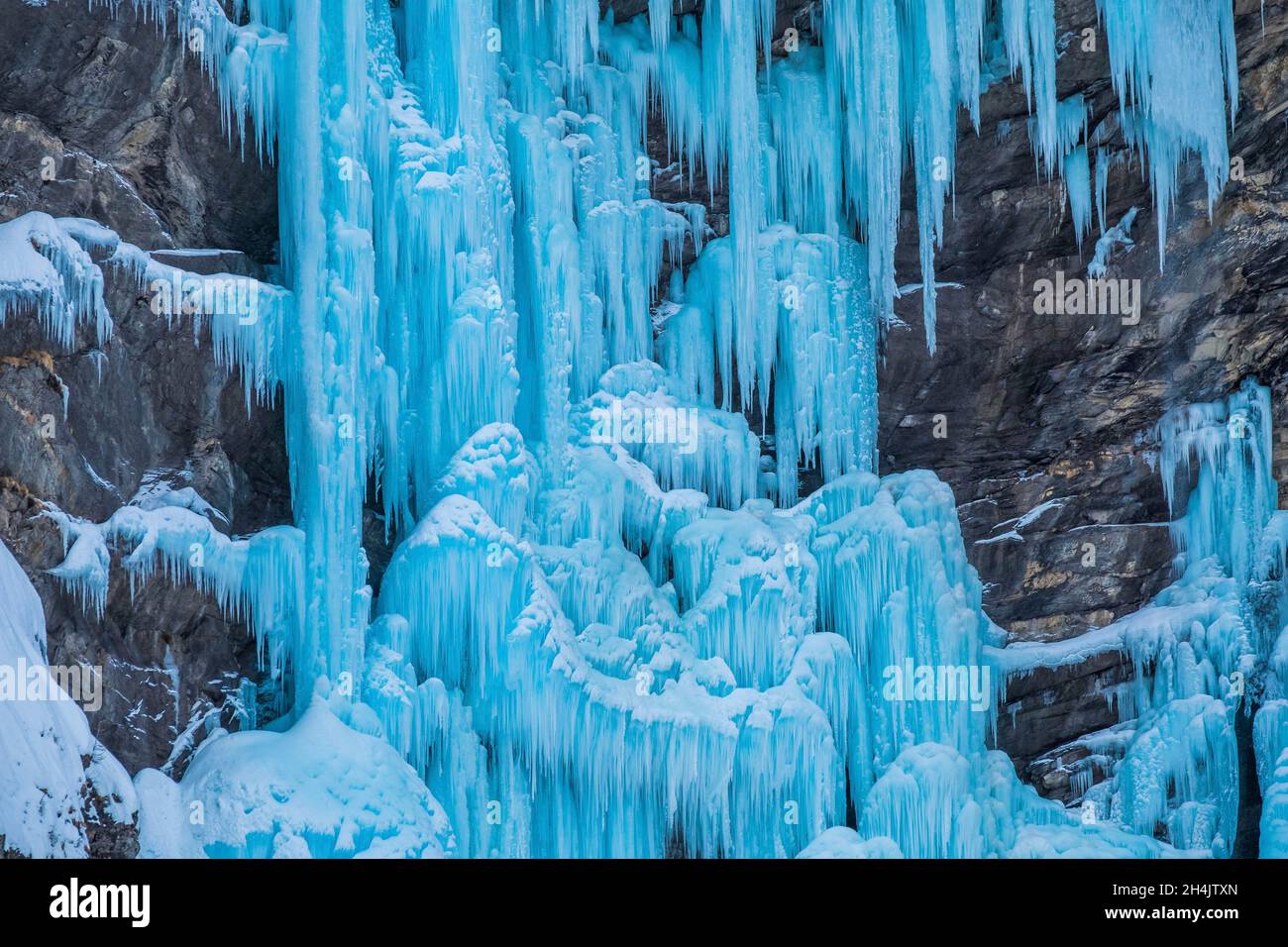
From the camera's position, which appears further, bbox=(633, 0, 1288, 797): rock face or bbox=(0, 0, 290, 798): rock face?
bbox=(633, 0, 1288, 797): rock face

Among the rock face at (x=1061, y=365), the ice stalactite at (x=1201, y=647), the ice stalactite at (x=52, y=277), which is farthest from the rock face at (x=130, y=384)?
the ice stalactite at (x=1201, y=647)

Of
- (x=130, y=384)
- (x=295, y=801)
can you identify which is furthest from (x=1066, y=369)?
(x=130, y=384)

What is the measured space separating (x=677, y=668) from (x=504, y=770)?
156cm

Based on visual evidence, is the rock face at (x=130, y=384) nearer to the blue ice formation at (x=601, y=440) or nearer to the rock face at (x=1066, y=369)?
the blue ice formation at (x=601, y=440)

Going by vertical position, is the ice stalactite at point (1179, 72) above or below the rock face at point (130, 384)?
above

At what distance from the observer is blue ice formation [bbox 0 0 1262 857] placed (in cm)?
1149

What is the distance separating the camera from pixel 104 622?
10.9m

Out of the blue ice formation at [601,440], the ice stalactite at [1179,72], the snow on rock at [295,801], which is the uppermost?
the ice stalactite at [1179,72]

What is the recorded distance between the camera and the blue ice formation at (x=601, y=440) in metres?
11.5

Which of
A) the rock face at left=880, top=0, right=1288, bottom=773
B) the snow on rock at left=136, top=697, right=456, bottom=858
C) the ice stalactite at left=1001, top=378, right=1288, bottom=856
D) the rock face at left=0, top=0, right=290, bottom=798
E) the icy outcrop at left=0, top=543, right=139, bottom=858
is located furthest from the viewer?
the rock face at left=880, top=0, right=1288, bottom=773

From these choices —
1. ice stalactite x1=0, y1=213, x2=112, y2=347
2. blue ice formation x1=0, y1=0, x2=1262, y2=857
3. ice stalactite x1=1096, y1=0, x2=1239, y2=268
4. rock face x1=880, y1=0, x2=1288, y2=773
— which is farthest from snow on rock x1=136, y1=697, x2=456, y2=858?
ice stalactite x1=1096, y1=0, x2=1239, y2=268

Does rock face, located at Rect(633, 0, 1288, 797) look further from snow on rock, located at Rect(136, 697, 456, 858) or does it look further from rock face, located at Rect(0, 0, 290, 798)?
snow on rock, located at Rect(136, 697, 456, 858)

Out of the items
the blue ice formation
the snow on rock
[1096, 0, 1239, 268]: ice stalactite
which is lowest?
the snow on rock

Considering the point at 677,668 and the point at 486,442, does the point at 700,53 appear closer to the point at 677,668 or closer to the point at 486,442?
the point at 486,442
